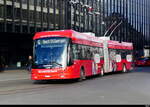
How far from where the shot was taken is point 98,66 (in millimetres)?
23188

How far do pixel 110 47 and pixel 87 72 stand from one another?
724 centimetres

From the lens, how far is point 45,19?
45.1m

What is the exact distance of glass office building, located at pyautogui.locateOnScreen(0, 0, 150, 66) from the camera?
39906 mm

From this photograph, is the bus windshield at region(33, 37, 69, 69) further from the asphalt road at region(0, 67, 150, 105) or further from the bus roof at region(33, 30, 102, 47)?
the asphalt road at region(0, 67, 150, 105)

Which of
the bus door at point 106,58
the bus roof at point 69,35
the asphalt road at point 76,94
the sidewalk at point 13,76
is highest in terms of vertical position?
the bus roof at point 69,35

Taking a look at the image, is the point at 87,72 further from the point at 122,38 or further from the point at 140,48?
the point at 140,48

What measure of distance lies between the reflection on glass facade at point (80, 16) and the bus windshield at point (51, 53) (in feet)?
74.0

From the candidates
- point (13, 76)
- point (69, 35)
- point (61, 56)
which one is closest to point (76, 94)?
point (61, 56)

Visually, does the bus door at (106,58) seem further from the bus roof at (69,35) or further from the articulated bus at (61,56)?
the articulated bus at (61,56)

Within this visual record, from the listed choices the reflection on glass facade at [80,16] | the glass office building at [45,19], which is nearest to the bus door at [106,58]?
the glass office building at [45,19]

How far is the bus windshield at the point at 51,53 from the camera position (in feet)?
54.5

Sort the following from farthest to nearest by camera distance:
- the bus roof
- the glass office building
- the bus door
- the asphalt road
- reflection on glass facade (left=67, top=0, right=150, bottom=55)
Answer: reflection on glass facade (left=67, top=0, right=150, bottom=55)
the glass office building
the bus door
the bus roof
the asphalt road

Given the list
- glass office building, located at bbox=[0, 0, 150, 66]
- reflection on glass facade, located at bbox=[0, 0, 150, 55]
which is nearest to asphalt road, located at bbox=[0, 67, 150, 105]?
glass office building, located at bbox=[0, 0, 150, 66]

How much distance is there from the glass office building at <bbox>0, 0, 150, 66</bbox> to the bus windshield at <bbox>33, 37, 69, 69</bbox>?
22.3 meters
